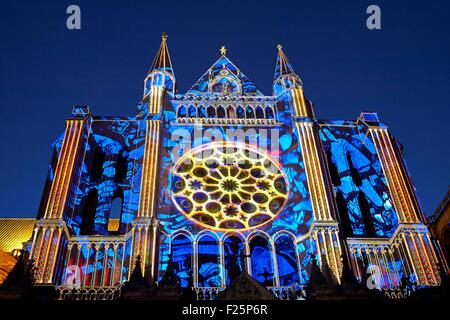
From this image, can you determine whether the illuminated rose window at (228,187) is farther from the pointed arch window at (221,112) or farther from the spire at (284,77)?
the spire at (284,77)

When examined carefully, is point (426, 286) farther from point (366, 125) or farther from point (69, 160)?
point (69, 160)

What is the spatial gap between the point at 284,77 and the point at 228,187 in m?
8.13

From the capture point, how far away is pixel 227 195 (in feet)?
80.7

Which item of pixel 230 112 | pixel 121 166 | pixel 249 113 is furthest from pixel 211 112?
pixel 121 166

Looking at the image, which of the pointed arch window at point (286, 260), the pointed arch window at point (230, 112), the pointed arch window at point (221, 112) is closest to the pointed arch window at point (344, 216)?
the pointed arch window at point (286, 260)

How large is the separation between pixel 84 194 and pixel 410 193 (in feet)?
46.3

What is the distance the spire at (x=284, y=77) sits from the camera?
2934 cm

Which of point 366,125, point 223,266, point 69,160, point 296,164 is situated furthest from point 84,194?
point 366,125

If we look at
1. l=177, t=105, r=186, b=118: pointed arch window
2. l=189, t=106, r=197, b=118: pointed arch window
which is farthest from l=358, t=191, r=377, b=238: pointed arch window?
l=177, t=105, r=186, b=118: pointed arch window

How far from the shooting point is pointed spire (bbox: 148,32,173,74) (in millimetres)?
30147

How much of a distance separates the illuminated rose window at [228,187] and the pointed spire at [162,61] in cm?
601

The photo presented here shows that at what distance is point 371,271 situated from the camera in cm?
2119

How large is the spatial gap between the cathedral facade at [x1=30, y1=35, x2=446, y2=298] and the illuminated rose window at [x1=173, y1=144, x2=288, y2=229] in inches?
2.5
